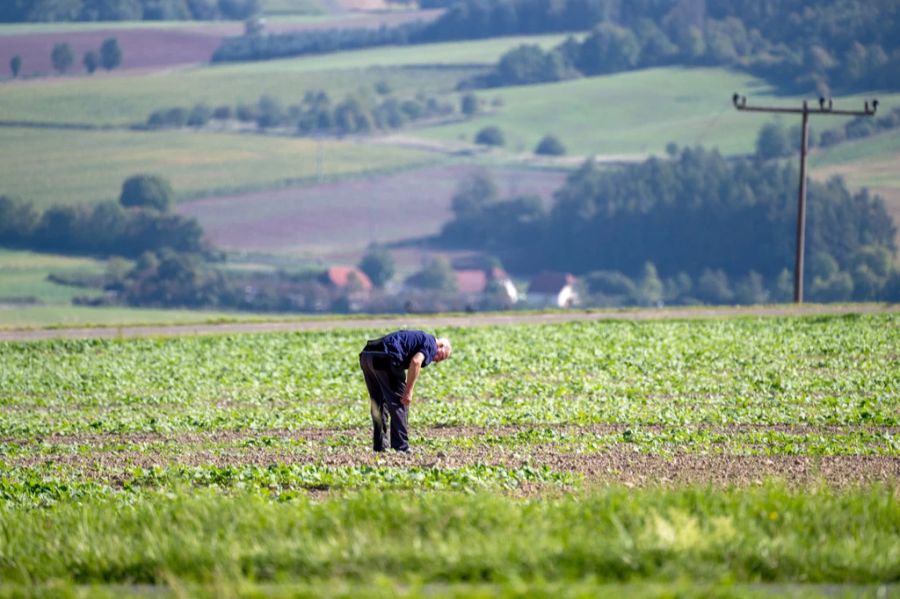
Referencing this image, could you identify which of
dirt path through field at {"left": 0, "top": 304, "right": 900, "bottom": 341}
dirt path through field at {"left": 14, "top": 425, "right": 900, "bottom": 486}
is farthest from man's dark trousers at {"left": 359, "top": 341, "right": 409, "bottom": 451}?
dirt path through field at {"left": 0, "top": 304, "right": 900, "bottom": 341}

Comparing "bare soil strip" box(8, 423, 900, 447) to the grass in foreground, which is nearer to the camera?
the grass in foreground

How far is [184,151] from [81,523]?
171296 mm

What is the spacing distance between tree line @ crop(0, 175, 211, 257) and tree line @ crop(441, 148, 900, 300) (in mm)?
32669

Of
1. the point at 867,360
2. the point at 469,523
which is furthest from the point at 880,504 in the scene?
the point at 867,360

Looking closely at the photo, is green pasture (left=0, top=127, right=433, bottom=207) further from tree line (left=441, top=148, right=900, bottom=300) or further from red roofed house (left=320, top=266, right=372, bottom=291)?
red roofed house (left=320, top=266, right=372, bottom=291)

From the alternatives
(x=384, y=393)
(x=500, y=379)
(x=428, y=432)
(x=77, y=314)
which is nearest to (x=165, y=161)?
(x=77, y=314)

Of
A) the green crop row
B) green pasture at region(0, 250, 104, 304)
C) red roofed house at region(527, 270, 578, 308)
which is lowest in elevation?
red roofed house at region(527, 270, 578, 308)

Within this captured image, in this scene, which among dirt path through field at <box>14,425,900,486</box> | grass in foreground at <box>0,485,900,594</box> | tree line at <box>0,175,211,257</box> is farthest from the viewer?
tree line at <box>0,175,211,257</box>

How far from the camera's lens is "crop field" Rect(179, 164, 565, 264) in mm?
159125

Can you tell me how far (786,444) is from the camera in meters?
19.4

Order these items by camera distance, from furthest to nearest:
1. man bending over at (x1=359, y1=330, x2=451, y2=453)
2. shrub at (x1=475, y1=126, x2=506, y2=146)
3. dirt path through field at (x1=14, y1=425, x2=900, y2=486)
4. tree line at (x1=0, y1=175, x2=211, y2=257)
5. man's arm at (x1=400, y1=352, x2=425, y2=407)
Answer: shrub at (x1=475, y1=126, x2=506, y2=146) < tree line at (x1=0, y1=175, x2=211, y2=257) < man bending over at (x1=359, y1=330, x2=451, y2=453) < man's arm at (x1=400, y1=352, x2=425, y2=407) < dirt path through field at (x1=14, y1=425, x2=900, y2=486)

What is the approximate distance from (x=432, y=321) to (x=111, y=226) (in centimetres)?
11338

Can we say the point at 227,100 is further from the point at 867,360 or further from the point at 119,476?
the point at 119,476

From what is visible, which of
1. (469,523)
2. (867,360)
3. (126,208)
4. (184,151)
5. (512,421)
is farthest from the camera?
(184,151)
